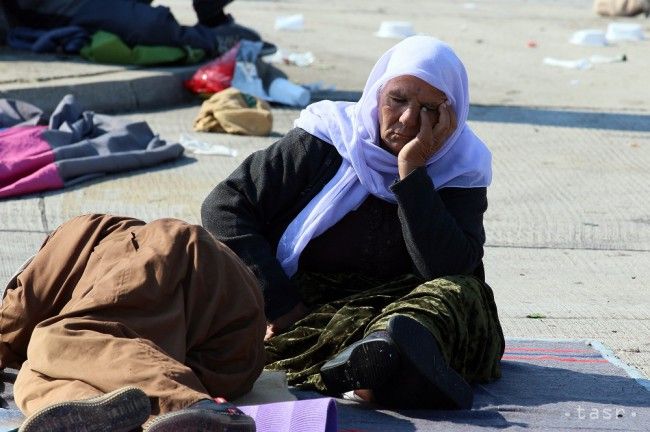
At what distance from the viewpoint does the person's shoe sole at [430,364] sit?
3.30 metres

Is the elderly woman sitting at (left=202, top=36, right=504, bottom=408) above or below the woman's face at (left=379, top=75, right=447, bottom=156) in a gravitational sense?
below

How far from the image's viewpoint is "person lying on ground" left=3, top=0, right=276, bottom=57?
8.66 meters

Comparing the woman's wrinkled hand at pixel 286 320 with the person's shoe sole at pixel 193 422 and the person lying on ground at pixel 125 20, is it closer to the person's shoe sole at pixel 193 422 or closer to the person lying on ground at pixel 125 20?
the person's shoe sole at pixel 193 422

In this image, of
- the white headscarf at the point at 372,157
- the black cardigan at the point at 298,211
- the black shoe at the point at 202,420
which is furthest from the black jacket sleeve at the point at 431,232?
the black shoe at the point at 202,420

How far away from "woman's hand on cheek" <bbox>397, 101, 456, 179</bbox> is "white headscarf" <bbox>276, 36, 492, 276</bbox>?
0.06 meters

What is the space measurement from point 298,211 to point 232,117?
3.79 meters

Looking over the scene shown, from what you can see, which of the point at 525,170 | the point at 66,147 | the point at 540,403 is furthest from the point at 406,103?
the point at 525,170

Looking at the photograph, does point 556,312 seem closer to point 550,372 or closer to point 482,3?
point 550,372

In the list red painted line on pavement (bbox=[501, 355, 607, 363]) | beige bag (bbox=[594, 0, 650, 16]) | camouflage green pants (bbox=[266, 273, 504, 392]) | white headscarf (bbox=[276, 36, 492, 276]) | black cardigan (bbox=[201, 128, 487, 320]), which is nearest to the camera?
camouflage green pants (bbox=[266, 273, 504, 392])

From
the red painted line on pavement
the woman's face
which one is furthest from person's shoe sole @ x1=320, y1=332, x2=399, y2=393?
the red painted line on pavement

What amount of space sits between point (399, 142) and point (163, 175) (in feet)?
9.98

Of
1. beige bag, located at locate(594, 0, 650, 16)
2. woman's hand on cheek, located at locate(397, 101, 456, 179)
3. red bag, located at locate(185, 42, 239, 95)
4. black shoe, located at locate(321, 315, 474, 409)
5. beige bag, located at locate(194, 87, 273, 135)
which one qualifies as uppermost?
woman's hand on cheek, located at locate(397, 101, 456, 179)

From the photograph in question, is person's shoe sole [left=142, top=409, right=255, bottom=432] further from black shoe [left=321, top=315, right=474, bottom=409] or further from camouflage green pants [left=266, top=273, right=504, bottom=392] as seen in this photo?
camouflage green pants [left=266, top=273, right=504, bottom=392]

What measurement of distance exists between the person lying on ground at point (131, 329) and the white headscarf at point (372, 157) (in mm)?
491
